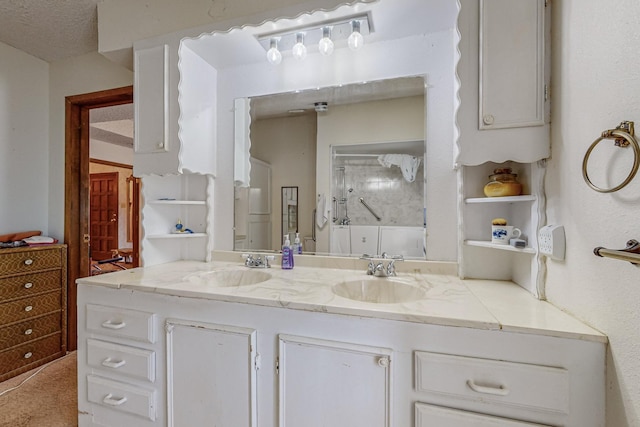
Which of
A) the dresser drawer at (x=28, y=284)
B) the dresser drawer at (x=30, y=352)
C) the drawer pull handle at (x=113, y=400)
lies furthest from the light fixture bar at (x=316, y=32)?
the dresser drawer at (x=30, y=352)

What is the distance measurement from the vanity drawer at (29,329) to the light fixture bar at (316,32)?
2.51 metres

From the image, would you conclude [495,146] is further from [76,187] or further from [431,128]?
[76,187]

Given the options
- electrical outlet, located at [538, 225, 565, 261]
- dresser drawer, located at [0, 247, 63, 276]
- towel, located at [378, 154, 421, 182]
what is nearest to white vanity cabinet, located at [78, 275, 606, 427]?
electrical outlet, located at [538, 225, 565, 261]

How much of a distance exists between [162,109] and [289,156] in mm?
754

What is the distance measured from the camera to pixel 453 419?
2.85 ft

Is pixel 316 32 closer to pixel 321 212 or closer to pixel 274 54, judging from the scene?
A: pixel 274 54

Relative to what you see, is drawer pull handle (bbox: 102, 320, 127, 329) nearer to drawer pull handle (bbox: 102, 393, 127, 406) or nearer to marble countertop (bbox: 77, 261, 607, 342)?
marble countertop (bbox: 77, 261, 607, 342)

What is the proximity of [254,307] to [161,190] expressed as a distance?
1185mm

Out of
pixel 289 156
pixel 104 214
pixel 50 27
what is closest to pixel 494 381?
pixel 289 156

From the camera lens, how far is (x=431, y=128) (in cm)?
152

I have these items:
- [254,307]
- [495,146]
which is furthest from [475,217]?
[254,307]

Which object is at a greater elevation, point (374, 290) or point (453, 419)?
point (374, 290)

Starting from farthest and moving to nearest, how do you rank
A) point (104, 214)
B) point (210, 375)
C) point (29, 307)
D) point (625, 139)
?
1. point (104, 214)
2. point (29, 307)
3. point (210, 375)
4. point (625, 139)

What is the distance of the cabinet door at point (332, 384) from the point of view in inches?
37.1
